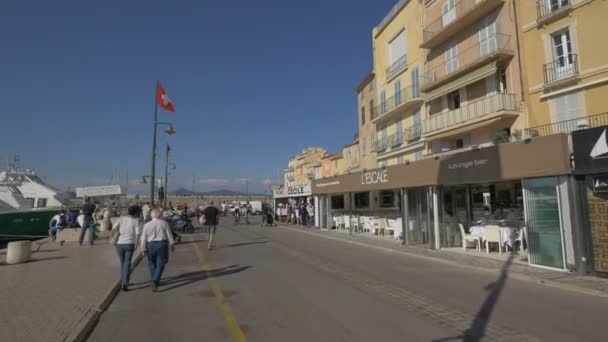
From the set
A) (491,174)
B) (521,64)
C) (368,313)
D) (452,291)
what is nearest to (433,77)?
(521,64)

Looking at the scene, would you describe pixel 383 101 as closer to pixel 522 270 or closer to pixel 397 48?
pixel 397 48

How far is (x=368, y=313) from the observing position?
22.1 ft

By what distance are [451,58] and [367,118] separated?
13.3 m

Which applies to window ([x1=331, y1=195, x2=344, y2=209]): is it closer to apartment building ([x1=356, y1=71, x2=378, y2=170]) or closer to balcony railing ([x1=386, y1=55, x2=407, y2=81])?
apartment building ([x1=356, y1=71, x2=378, y2=170])

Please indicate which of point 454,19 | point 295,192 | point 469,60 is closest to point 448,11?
point 454,19

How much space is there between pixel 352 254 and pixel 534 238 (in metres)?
5.87

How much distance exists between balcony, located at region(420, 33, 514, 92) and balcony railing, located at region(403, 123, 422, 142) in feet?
9.01

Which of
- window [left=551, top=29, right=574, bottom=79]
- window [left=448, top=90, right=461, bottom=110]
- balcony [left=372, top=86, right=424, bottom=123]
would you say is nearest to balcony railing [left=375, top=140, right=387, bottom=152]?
balcony [left=372, top=86, right=424, bottom=123]

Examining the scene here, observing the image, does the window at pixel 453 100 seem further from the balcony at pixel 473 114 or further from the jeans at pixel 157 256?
the jeans at pixel 157 256

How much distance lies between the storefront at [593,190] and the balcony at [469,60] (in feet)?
40.9

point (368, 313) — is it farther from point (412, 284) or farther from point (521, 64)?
point (521, 64)

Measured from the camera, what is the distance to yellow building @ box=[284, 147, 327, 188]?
64.8m

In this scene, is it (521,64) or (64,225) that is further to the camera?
(64,225)

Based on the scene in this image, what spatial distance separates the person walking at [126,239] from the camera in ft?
29.1
